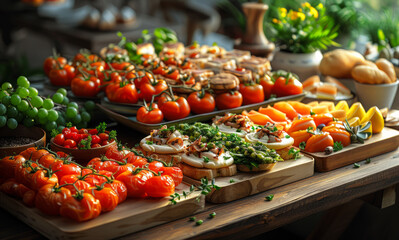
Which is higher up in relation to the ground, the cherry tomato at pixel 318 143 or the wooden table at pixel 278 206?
the cherry tomato at pixel 318 143

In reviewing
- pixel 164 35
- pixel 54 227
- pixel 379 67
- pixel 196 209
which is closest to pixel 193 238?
pixel 196 209

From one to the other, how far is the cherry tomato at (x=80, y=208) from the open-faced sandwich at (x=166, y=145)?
44 cm

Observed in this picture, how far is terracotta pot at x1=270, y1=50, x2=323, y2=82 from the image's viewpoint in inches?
124

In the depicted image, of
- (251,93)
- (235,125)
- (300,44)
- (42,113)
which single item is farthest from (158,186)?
(300,44)

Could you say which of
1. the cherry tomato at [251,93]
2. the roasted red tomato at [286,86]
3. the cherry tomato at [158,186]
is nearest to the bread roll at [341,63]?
the roasted red tomato at [286,86]

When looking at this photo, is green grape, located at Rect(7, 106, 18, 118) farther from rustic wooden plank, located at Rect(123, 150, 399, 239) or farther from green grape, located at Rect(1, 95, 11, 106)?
rustic wooden plank, located at Rect(123, 150, 399, 239)

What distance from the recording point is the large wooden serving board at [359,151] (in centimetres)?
210

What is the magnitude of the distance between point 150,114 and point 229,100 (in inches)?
16.9

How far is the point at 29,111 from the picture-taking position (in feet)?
7.00

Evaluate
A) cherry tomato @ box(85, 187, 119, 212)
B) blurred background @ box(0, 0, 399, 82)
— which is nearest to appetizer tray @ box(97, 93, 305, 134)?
cherry tomato @ box(85, 187, 119, 212)

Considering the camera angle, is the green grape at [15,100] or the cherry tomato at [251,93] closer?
the green grape at [15,100]

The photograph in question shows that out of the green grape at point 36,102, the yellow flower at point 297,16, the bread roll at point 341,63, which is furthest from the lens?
the yellow flower at point 297,16

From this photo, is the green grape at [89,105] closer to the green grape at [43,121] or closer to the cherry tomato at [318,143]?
the green grape at [43,121]

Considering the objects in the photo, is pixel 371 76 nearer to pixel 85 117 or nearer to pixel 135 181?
pixel 85 117
